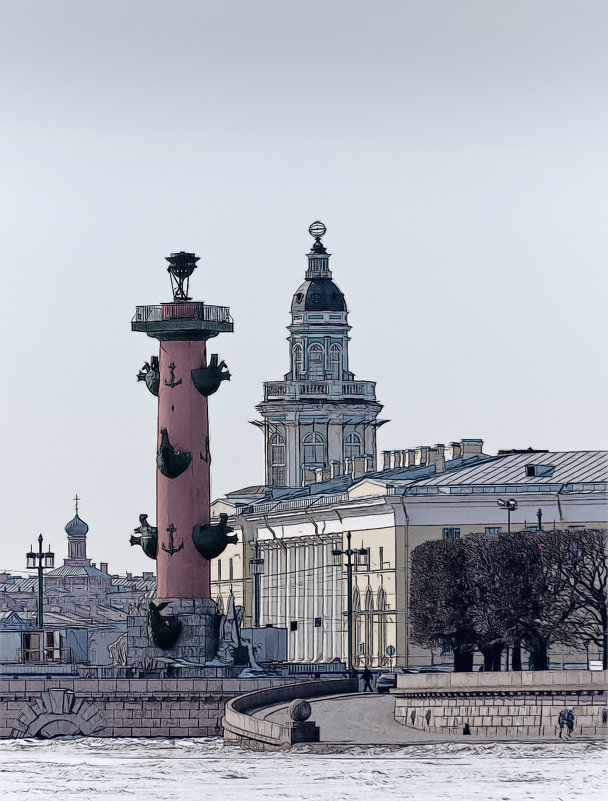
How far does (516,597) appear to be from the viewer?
69125mm

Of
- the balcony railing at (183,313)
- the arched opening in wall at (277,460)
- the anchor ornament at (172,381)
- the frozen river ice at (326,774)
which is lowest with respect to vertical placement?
the frozen river ice at (326,774)

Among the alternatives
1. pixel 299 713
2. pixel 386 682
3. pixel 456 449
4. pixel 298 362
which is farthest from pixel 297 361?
pixel 299 713

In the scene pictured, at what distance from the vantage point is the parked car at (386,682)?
222 feet

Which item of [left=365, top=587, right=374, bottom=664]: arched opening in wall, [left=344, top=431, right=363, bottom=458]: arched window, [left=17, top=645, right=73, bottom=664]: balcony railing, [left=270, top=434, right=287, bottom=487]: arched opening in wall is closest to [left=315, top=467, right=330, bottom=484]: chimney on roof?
[left=344, top=431, right=363, bottom=458]: arched window

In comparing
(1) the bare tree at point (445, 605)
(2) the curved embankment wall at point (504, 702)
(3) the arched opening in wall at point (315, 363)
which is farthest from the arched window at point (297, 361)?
(2) the curved embankment wall at point (504, 702)

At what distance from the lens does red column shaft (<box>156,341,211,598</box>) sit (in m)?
68.2

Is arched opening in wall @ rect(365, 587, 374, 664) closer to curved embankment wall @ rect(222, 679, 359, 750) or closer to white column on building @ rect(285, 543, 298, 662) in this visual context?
white column on building @ rect(285, 543, 298, 662)

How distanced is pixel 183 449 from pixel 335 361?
2231 inches

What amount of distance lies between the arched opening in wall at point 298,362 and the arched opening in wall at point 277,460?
2.74 metres

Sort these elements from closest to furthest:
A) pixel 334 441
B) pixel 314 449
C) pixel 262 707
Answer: pixel 262 707
pixel 314 449
pixel 334 441

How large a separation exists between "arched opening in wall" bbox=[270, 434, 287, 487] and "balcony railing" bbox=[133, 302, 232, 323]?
54975mm

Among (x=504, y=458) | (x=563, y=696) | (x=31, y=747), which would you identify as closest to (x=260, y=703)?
(x=31, y=747)

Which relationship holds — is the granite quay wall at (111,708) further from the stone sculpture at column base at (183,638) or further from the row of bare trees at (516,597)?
the row of bare trees at (516,597)

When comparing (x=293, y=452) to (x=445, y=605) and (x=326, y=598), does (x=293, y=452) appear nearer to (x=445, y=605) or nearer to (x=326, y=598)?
(x=326, y=598)
